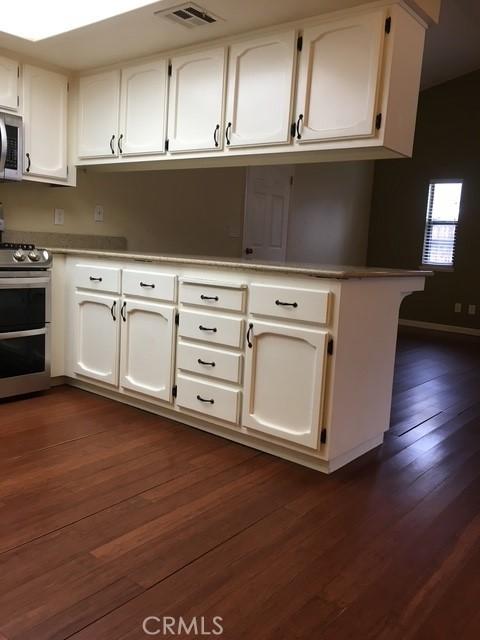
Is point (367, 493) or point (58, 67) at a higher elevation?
point (58, 67)

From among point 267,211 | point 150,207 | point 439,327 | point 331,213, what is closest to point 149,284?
point 150,207

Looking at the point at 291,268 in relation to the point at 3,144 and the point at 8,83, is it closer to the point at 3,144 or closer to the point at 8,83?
the point at 3,144

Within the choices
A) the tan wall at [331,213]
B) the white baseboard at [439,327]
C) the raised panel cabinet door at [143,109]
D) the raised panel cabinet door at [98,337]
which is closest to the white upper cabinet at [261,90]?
the raised panel cabinet door at [143,109]

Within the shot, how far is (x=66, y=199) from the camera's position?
3842 millimetres

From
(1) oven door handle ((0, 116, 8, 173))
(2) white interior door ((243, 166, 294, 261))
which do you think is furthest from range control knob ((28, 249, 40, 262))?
(2) white interior door ((243, 166, 294, 261))

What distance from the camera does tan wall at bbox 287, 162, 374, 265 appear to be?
21.6 ft

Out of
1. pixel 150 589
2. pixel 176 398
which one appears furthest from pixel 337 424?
pixel 150 589

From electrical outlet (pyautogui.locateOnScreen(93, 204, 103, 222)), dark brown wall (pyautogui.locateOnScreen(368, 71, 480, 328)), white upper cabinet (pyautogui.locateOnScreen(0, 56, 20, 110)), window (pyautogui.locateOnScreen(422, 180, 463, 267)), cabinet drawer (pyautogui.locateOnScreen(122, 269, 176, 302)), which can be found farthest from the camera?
window (pyautogui.locateOnScreen(422, 180, 463, 267))

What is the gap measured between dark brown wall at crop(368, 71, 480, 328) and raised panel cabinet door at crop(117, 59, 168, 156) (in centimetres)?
506

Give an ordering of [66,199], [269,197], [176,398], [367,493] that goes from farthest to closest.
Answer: [269,197], [66,199], [176,398], [367,493]

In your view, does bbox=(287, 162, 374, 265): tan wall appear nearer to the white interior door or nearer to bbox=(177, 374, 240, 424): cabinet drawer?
the white interior door

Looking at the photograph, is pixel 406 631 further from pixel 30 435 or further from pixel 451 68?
pixel 451 68

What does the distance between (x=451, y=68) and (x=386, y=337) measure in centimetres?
541

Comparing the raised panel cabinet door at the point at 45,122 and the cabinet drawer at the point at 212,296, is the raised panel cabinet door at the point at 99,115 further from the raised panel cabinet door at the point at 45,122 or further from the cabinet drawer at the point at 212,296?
the cabinet drawer at the point at 212,296
